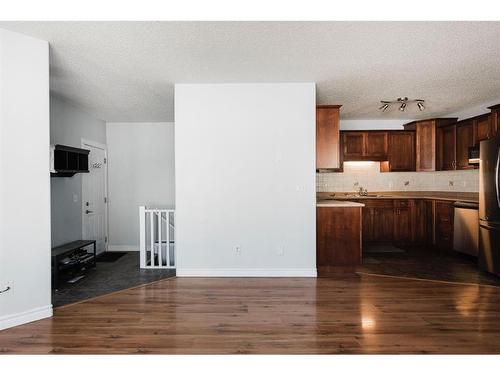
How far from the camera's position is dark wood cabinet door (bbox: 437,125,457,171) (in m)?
5.47

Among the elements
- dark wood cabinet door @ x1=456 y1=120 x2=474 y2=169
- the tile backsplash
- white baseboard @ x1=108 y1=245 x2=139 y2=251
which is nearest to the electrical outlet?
white baseboard @ x1=108 y1=245 x2=139 y2=251

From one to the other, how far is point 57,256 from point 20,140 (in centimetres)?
170

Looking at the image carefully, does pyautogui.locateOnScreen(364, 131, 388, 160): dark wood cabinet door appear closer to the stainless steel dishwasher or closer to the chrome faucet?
the chrome faucet

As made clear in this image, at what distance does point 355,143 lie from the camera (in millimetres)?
6074

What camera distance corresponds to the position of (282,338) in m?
2.38

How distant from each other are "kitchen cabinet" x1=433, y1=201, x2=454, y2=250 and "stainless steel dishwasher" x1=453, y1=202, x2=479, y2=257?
16cm

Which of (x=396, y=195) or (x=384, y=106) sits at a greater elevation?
(x=384, y=106)

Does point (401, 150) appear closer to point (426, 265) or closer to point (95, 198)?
point (426, 265)

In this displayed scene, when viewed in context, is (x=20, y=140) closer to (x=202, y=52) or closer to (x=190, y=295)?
(x=202, y=52)

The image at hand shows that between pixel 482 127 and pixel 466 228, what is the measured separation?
5.17ft

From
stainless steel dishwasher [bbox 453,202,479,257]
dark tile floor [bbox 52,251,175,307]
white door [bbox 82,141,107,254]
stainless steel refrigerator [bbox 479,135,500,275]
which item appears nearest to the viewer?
dark tile floor [bbox 52,251,175,307]

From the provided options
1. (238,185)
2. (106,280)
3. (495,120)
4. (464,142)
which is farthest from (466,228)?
(106,280)

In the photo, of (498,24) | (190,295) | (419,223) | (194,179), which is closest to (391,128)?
(419,223)

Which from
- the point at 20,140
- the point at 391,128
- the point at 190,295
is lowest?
the point at 190,295
